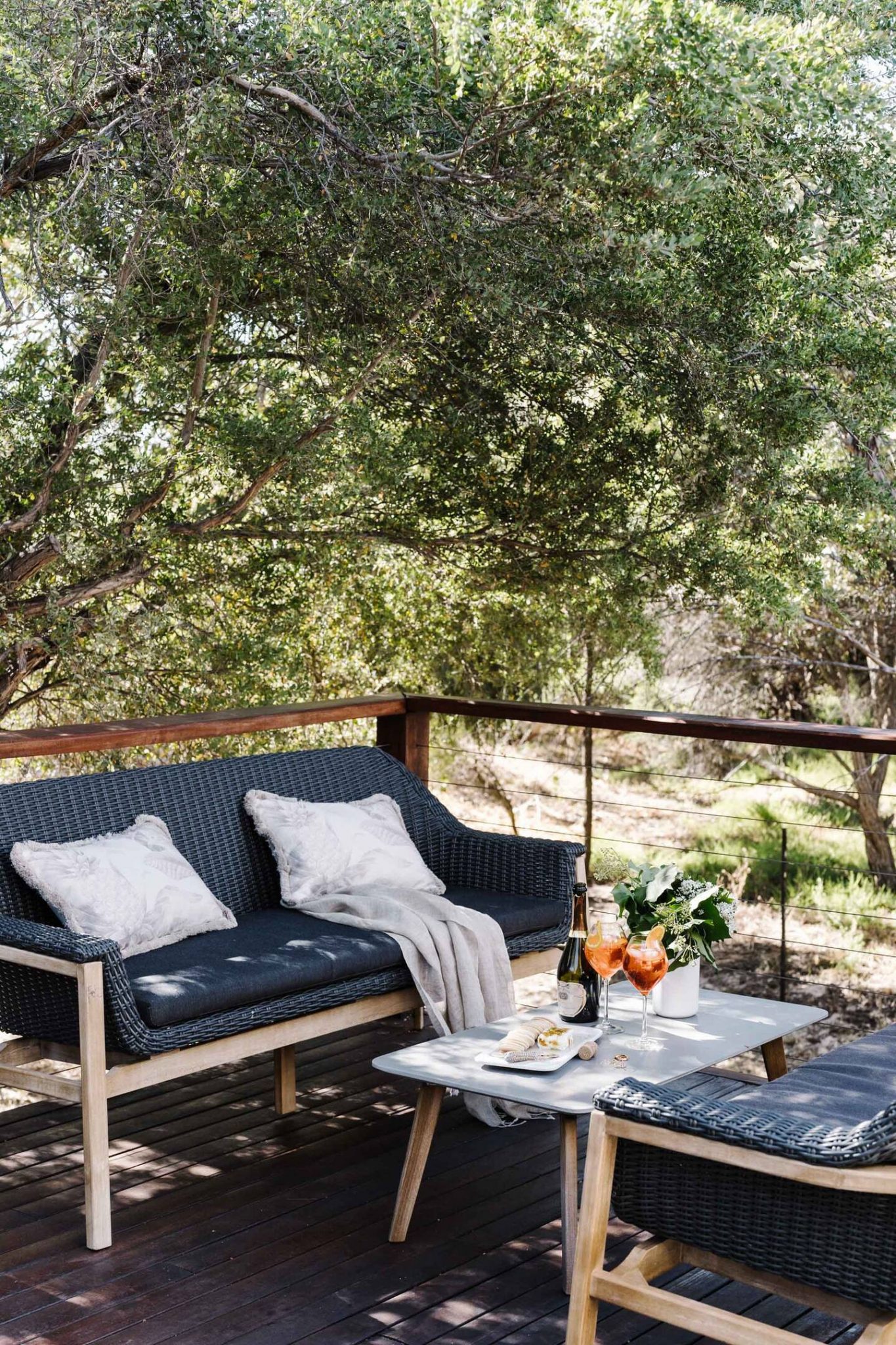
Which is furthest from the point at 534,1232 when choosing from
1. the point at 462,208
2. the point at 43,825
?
the point at 462,208

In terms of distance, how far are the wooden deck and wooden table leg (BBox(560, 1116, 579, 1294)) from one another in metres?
0.05

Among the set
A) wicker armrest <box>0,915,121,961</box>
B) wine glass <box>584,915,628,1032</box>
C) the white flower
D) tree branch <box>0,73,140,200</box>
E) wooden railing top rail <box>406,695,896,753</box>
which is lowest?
wicker armrest <box>0,915,121,961</box>

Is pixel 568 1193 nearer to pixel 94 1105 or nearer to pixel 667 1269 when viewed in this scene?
pixel 667 1269

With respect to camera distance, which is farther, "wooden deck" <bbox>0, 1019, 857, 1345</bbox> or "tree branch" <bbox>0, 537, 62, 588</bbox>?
"tree branch" <bbox>0, 537, 62, 588</bbox>

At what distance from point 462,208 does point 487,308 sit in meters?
0.51

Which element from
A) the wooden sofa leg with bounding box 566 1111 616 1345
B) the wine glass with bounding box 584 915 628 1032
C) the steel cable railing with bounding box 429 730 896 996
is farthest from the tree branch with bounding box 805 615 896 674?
the wooden sofa leg with bounding box 566 1111 616 1345

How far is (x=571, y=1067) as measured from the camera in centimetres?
276

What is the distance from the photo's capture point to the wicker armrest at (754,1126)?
6.35ft

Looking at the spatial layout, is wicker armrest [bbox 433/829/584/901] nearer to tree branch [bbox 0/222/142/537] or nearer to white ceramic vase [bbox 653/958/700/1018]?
white ceramic vase [bbox 653/958/700/1018]

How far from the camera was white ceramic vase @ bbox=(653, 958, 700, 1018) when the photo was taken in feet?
9.97

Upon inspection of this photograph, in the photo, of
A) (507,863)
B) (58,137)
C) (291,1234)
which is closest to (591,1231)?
(291,1234)

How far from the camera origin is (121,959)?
9.57ft

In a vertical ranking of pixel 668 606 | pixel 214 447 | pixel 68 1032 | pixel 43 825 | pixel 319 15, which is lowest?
pixel 68 1032

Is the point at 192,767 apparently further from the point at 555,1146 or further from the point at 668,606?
the point at 668,606
